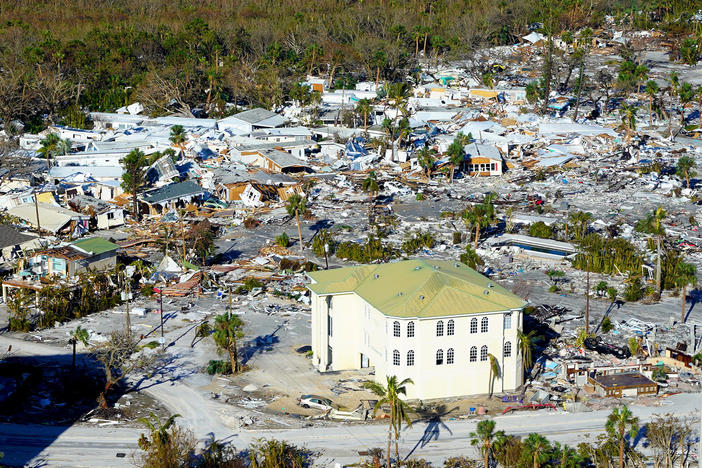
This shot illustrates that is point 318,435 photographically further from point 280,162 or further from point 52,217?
point 280,162

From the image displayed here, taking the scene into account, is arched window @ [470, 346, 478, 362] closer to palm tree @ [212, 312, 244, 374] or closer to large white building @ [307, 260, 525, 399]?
large white building @ [307, 260, 525, 399]

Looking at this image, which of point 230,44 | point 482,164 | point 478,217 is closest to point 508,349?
point 478,217

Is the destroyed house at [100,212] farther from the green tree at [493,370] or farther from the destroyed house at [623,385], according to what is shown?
the destroyed house at [623,385]

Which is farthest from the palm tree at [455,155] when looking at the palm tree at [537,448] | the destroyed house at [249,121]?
the palm tree at [537,448]

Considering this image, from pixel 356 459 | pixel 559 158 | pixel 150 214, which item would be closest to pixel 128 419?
pixel 356 459

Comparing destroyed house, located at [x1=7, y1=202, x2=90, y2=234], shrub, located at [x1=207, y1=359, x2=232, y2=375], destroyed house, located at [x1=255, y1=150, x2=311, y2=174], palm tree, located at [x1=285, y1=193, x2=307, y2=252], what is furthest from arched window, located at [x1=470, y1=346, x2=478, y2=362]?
destroyed house, located at [x1=255, y1=150, x2=311, y2=174]
